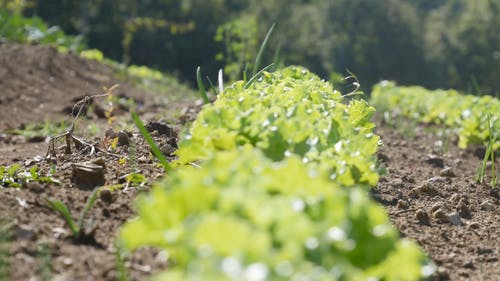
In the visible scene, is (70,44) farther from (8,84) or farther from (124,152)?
(124,152)

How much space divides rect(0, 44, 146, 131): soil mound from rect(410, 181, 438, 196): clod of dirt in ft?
12.5

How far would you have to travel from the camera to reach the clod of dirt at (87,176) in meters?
2.95

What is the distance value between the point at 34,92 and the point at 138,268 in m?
6.42

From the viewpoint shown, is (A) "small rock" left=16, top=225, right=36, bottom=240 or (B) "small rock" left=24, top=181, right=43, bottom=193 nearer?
(A) "small rock" left=16, top=225, right=36, bottom=240

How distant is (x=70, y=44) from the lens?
12523 millimetres

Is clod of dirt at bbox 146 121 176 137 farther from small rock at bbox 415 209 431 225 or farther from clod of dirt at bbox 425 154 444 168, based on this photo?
clod of dirt at bbox 425 154 444 168

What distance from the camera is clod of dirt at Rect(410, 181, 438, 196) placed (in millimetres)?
3717

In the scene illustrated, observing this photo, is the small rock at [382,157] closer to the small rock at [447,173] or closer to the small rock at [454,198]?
the small rock at [447,173]

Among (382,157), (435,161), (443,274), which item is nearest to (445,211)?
(443,274)

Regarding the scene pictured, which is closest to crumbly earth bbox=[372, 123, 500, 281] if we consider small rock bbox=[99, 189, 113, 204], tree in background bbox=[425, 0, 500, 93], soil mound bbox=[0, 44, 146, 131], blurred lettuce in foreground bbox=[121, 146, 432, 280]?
blurred lettuce in foreground bbox=[121, 146, 432, 280]

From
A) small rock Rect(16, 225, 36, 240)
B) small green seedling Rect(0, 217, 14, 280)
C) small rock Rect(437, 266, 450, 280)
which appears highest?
small green seedling Rect(0, 217, 14, 280)

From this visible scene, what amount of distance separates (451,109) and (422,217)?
13.8 feet

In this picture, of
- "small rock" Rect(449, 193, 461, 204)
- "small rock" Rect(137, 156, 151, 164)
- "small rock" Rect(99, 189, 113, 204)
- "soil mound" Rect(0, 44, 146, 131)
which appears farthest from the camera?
"soil mound" Rect(0, 44, 146, 131)

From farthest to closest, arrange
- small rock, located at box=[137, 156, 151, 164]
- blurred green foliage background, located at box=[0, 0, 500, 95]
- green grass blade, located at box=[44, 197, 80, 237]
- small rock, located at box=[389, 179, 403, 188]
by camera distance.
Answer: blurred green foliage background, located at box=[0, 0, 500, 95]
small rock, located at box=[389, 179, 403, 188]
small rock, located at box=[137, 156, 151, 164]
green grass blade, located at box=[44, 197, 80, 237]
